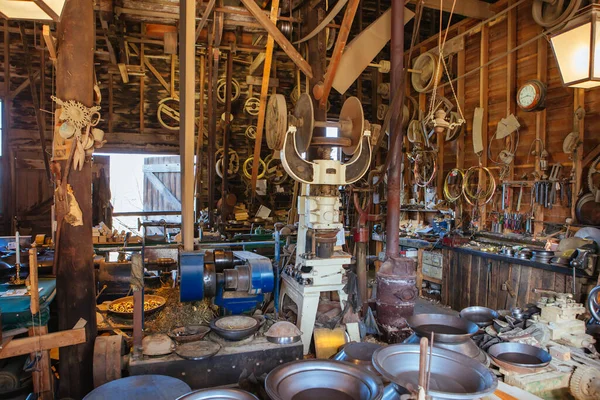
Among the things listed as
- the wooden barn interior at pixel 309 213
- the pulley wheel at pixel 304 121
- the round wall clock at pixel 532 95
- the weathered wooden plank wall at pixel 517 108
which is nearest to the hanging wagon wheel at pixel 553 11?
the wooden barn interior at pixel 309 213

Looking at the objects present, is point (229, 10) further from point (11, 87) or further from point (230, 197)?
point (11, 87)

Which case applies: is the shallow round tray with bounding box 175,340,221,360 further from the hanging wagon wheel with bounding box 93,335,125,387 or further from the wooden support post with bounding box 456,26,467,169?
the wooden support post with bounding box 456,26,467,169

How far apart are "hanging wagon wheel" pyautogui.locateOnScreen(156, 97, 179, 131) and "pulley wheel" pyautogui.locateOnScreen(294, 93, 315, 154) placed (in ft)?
18.4

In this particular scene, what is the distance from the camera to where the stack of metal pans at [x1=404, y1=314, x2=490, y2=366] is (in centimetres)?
241

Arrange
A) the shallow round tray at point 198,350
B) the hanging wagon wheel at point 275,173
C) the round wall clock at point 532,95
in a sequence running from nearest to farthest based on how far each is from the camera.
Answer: the shallow round tray at point 198,350 < the round wall clock at point 532,95 < the hanging wagon wheel at point 275,173

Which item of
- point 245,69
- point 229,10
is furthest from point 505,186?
point 245,69

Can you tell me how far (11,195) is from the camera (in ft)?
26.3

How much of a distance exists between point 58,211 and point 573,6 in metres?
6.65

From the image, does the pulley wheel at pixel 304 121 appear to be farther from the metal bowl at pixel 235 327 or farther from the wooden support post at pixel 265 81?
the metal bowl at pixel 235 327

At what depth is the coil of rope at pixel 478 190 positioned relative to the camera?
6.82 m

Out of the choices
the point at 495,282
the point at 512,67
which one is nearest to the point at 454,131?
the point at 512,67

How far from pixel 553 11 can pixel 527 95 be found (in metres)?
1.20

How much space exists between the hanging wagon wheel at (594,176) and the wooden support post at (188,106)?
16.5 feet

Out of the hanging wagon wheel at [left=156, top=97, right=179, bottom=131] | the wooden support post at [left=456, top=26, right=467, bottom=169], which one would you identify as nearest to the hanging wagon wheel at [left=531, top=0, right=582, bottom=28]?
the wooden support post at [left=456, top=26, right=467, bottom=169]
